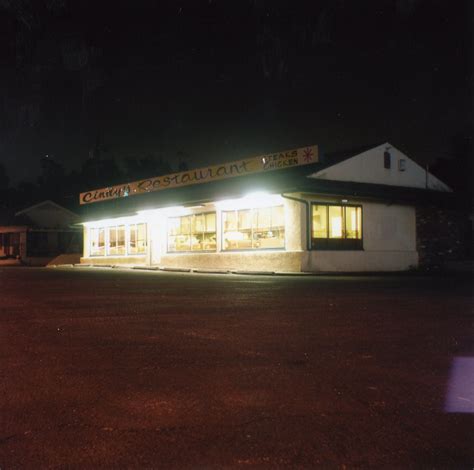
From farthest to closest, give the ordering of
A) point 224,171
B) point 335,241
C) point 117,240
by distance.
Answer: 1. point 117,240
2. point 224,171
3. point 335,241

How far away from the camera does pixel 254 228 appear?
25984 mm

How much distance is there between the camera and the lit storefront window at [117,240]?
116 ft

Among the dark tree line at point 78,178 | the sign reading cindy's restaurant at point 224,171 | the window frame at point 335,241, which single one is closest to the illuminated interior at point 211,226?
the window frame at point 335,241

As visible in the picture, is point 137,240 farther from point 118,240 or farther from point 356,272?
point 356,272

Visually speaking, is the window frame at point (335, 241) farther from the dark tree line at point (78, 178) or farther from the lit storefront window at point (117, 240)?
the dark tree line at point (78, 178)

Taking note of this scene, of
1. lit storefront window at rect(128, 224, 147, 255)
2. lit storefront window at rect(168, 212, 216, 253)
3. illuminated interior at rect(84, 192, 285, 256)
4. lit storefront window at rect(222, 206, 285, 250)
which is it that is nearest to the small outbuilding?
illuminated interior at rect(84, 192, 285, 256)

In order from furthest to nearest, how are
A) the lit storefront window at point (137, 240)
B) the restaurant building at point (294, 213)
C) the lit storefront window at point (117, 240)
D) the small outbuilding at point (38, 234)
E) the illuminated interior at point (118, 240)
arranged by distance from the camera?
the small outbuilding at point (38, 234) → the lit storefront window at point (117, 240) → the illuminated interior at point (118, 240) → the lit storefront window at point (137, 240) → the restaurant building at point (294, 213)

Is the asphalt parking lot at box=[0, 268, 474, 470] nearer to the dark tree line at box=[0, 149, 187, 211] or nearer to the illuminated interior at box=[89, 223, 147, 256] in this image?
the illuminated interior at box=[89, 223, 147, 256]

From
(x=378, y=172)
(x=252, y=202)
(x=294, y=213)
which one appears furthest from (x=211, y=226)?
(x=378, y=172)

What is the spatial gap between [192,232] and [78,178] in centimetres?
5496

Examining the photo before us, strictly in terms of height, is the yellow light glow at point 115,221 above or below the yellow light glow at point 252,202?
below

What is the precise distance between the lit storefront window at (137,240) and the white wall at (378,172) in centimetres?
1247

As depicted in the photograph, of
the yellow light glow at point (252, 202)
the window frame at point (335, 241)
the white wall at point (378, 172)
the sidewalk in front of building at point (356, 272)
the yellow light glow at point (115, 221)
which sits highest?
the white wall at point (378, 172)

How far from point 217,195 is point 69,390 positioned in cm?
2150
